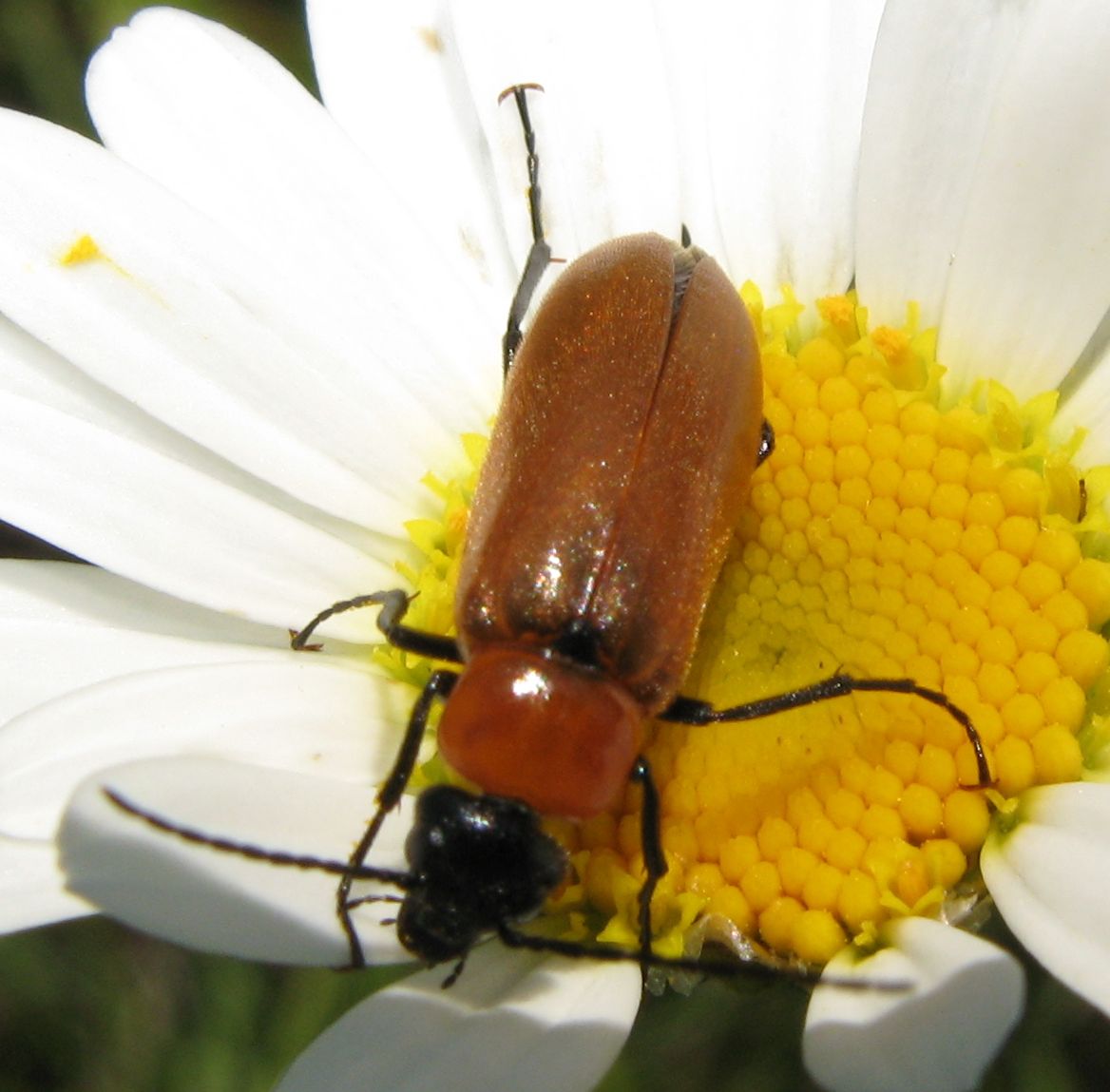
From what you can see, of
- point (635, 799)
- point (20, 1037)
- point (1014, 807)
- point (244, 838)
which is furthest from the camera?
point (20, 1037)

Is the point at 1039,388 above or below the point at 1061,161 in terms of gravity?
below

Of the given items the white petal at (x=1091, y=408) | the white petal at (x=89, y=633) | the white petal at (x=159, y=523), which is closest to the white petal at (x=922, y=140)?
the white petal at (x=1091, y=408)

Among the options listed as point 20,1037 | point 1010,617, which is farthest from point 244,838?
point 20,1037

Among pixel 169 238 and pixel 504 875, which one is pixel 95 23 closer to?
pixel 169 238

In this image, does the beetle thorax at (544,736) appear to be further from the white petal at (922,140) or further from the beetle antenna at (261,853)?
the white petal at (922,140)

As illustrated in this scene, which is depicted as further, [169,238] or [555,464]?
[169,238]

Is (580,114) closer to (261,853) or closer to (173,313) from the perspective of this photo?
(173,313)
